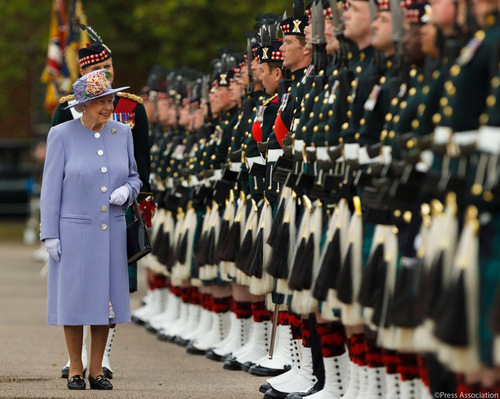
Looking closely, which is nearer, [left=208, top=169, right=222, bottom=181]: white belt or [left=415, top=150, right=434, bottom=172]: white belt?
[left=415, top=150, right=434, bottom=172]: white belt

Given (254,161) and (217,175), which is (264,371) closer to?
(254,161)

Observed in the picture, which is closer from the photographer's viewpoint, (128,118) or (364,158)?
(364,158)

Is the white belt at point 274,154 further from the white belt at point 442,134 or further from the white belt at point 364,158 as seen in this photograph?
the white belt at point 442,134

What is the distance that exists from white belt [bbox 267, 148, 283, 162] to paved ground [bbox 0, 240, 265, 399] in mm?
1544

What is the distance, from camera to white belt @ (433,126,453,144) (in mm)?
6029

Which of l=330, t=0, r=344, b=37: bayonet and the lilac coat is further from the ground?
l=330, t=0, r=344, b=37: bayonet

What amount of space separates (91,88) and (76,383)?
6.30ft

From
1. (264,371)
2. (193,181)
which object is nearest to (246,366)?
(264,371)

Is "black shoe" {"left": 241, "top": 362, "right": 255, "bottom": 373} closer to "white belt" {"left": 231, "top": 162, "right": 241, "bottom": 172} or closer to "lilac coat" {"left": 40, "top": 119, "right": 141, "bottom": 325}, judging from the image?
"white belt" {"left": 231, "top": 162, "right": 241, "bottom": 172}

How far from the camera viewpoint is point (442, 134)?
6.07 m

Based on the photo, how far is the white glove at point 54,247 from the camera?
912cm

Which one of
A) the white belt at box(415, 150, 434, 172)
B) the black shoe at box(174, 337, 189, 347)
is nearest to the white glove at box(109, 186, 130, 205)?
the white belt at box(415, 150, 434, 172)

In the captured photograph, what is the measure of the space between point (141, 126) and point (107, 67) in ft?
1.61

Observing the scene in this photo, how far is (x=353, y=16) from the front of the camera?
7504 mm
